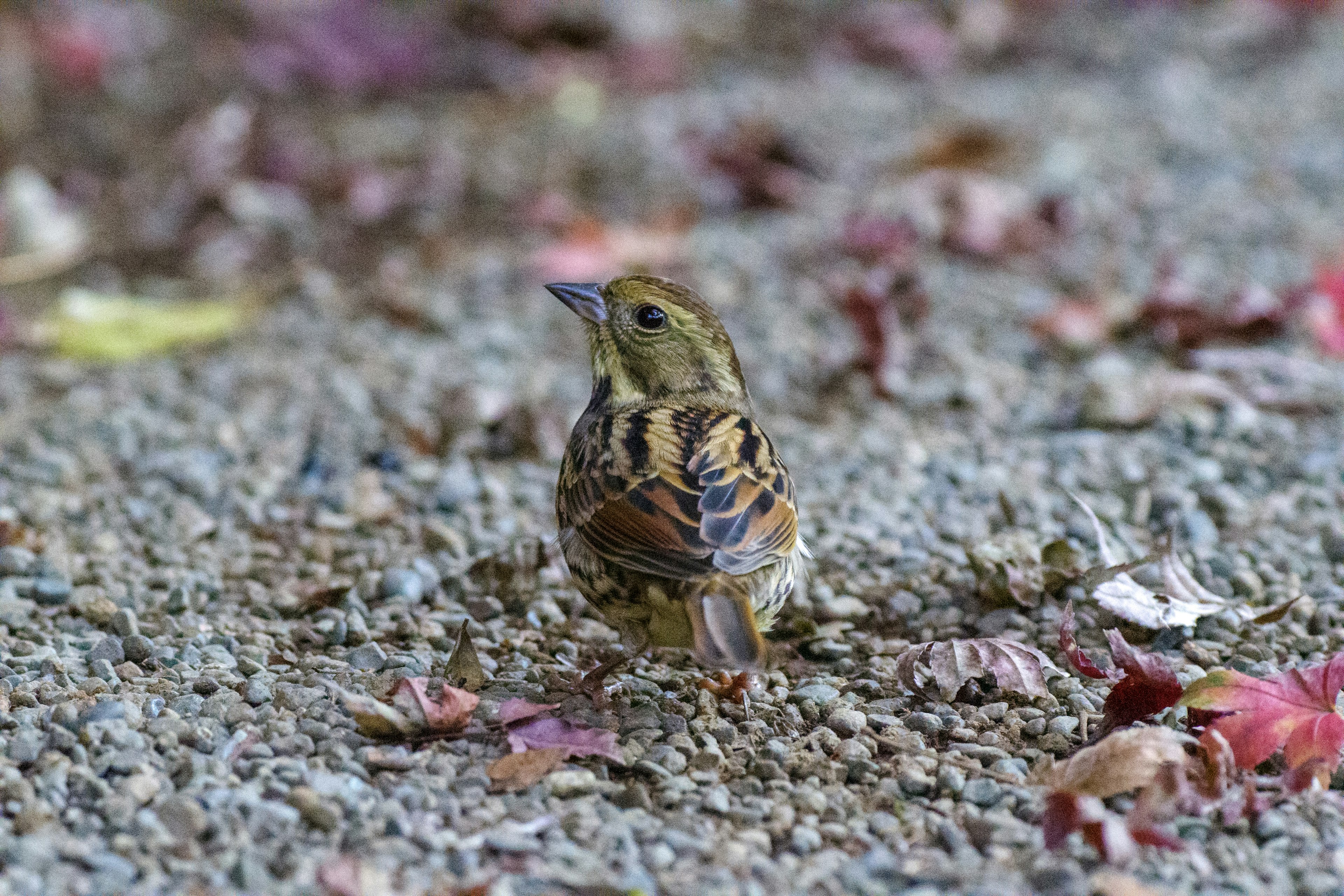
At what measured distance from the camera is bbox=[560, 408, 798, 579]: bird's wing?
10.2 ft

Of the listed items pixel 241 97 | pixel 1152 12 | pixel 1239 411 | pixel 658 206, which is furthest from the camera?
pixel 1152 12

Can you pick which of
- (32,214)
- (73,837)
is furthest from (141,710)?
(32,214)

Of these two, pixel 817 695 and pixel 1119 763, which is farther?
pixel 817 695

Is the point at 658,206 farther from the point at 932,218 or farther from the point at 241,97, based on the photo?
the point at 241,97

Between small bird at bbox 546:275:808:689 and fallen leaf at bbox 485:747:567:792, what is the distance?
1.12ft

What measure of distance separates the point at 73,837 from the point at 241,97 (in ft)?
20.7

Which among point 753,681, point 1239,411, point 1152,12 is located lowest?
point 753,681

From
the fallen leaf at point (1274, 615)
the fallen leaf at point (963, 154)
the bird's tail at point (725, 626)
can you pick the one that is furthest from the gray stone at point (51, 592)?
the fallen leaf at point (963, 154)

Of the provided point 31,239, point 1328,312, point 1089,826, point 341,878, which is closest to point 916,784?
point 1089,826

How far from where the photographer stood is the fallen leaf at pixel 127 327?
18.6 ft

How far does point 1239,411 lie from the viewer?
4.90m

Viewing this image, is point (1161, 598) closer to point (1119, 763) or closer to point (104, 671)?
point (1119, 763)

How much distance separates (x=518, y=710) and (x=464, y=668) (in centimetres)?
27

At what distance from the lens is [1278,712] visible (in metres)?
2.97
